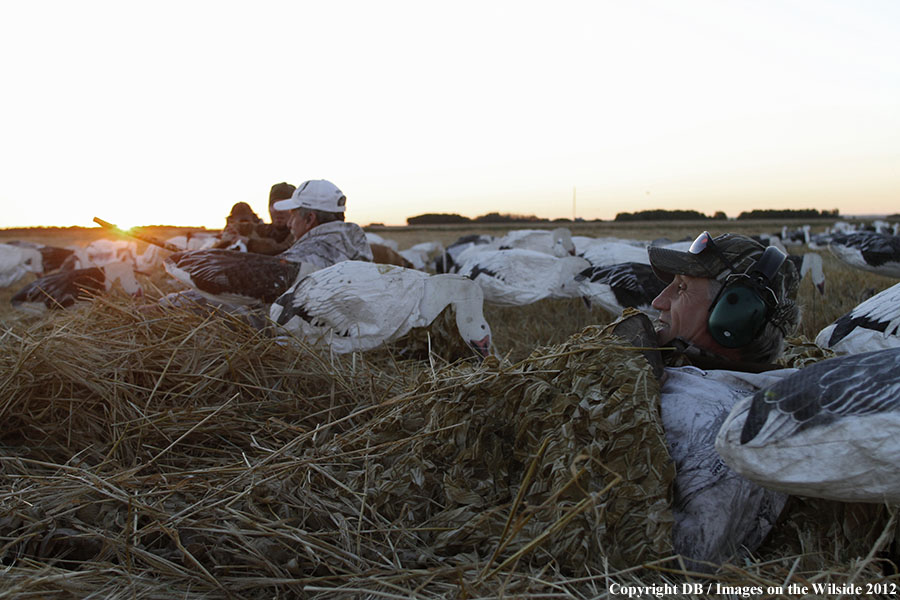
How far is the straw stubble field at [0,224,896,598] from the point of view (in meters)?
1.68

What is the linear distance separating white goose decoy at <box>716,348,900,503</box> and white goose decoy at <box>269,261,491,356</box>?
2566 mm

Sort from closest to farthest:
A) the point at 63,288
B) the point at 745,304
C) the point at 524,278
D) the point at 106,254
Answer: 1. the point at 745,304
2. the point at 524,278
3. the point at 63,288
4. the point at 106,254

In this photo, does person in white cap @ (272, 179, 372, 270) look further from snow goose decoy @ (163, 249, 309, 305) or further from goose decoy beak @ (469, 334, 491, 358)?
goose decoy beak @ (469, 334, 491, 358)

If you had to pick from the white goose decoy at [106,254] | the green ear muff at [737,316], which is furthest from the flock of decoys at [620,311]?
the white goose decoy at [106,254]

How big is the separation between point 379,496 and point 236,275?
9.34ft

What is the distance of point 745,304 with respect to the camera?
2016 mm

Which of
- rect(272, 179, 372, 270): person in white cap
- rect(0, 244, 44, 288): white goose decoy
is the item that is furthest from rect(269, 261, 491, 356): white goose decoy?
rect(0, 244, 44, 288): white goose decoy

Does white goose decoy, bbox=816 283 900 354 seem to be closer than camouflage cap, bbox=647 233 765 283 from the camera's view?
No

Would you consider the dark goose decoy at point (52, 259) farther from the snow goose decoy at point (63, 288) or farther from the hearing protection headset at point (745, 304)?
the hearing protection headset at point (745, 304)

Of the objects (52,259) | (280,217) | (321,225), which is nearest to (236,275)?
(321,225)

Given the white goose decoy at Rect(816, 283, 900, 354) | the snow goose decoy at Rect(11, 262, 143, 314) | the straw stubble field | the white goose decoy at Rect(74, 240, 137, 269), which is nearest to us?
the straw stubble field

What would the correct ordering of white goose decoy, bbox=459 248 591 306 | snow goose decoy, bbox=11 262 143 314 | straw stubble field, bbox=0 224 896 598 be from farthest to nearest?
snow goose decoy, bbox=11 262 143 314
white goose decoy, bbox=459 248 591 306
straw stubble field, bbox=0 224 896 598

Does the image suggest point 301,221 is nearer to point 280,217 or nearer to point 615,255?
point 280,217

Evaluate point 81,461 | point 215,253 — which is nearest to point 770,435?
point 81,461
